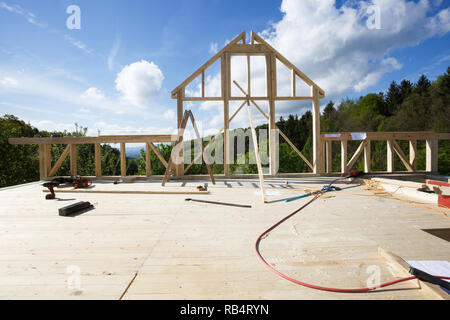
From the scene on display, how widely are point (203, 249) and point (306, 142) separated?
729 inches

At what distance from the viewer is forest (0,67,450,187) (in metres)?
10.6

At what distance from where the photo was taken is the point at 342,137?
6.72 metres

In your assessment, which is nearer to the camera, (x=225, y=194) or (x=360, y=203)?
(x=360, y=203)

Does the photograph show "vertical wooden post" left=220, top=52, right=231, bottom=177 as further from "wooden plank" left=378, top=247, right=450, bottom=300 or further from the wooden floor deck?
"wooden plank" left=378, top=247, right=450, bottom=300

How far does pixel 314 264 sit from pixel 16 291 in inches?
76.8

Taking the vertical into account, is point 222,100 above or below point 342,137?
above

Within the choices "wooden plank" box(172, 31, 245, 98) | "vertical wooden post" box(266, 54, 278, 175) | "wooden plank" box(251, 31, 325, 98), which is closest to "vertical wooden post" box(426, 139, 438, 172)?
"wooden plank" box(251, 31, 325, 98)

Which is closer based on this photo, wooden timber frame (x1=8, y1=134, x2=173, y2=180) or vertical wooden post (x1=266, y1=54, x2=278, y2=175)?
wooden timber frame (x1=8, y1=134, x2=173, y2=180)

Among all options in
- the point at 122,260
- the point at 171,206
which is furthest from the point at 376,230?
the point at 171,206

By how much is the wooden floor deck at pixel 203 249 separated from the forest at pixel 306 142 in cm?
687

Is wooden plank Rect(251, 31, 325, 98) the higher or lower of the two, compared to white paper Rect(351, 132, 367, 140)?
higher

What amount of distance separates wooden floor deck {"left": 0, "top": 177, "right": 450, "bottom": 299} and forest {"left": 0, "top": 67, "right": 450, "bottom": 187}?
271 inches
